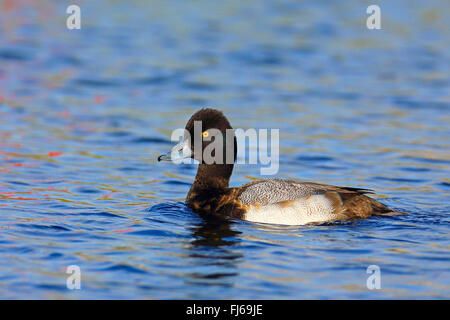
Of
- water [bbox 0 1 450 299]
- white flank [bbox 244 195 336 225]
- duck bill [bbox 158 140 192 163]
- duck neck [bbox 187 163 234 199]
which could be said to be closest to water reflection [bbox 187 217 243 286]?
water [bbox 0 1 450 299]

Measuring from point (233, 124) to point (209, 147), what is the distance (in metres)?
5.53

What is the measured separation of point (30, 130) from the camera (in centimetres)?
1518

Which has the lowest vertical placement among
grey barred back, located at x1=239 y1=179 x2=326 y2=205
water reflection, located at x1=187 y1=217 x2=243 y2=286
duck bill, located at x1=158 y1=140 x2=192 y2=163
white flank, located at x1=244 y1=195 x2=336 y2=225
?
water reflection, located at x1=187 y1=217 x2=243 y2=286

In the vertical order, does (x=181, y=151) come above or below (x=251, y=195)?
above

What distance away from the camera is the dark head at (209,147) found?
10328mm

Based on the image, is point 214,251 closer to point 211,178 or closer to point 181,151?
point 211,178

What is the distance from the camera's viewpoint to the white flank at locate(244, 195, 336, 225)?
9719 mm

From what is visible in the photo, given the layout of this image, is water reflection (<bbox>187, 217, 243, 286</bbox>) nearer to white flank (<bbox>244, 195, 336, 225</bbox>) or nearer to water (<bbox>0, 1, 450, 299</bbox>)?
water (<bbox>0, 1, 450, 299</bbox>)

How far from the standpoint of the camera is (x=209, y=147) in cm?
1052

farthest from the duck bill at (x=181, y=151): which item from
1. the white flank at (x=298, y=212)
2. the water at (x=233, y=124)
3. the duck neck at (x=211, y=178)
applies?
the white flank at (x=298, y=212)

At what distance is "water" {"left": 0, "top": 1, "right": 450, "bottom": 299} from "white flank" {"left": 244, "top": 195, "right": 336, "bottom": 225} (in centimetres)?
16

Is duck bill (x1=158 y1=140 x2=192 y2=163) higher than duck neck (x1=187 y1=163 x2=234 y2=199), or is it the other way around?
duck bill (x1=158 y1=140 x2=192 y2=163)

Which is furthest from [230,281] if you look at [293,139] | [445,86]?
[445,86]

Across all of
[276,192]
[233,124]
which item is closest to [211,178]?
[276,192]
